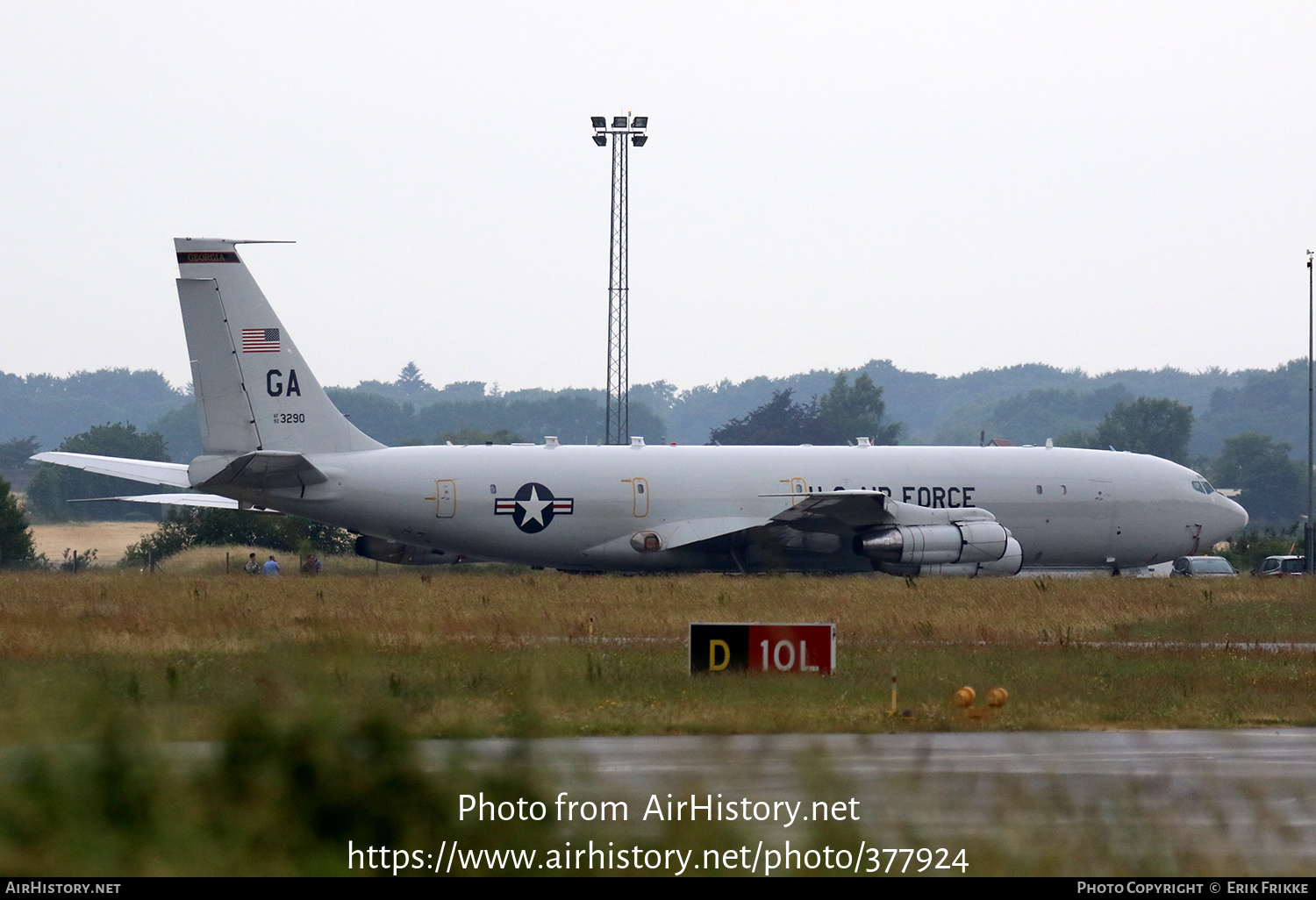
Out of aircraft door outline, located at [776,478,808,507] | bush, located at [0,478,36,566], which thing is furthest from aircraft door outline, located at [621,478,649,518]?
bush, located at [0,478,36,566]

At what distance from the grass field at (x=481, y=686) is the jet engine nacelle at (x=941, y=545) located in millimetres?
906

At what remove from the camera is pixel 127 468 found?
40500 millimetres

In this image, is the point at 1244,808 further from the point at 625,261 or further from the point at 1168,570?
the point at 1168,570

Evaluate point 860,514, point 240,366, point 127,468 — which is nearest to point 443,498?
point 240,366

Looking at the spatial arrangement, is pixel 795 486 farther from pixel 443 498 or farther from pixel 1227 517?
pixel 1227 517

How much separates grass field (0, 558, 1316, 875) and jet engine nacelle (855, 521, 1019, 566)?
91cm

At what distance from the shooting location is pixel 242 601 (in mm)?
30266

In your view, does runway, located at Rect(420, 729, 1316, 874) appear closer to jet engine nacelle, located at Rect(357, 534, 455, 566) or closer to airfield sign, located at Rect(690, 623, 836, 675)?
airfield sign, located at Rect(690, 623, 836, 675)

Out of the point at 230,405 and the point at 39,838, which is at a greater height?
the point at 230,405

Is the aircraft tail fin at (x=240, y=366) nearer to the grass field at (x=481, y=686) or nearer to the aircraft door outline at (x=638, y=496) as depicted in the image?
the grass field at (x=481, y=686)

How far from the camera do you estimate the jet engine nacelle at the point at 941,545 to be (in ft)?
126

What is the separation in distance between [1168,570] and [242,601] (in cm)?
3885
